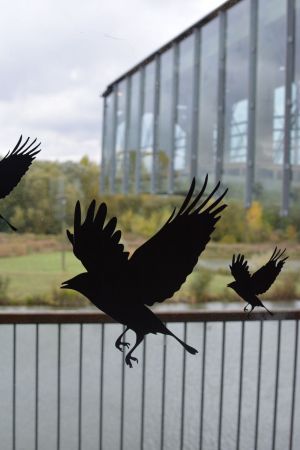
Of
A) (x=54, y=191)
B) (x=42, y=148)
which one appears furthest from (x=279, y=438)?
(x=42, y=148)

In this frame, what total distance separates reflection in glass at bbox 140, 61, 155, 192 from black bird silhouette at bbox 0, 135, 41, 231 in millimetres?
363

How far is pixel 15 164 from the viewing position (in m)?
1.39

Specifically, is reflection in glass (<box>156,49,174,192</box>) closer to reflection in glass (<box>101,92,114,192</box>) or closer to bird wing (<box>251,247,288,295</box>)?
reflection in glass (<box>101,92,114,192</box>)

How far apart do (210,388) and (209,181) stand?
3.24 feet

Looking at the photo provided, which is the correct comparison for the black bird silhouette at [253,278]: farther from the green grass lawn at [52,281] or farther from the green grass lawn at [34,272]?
the green grass lawn at [34,272]

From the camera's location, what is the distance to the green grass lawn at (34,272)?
5.19 feet

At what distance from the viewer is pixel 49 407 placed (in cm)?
205

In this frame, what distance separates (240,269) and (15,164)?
713mm

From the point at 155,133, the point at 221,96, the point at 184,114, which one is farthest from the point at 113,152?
the point at 221,96

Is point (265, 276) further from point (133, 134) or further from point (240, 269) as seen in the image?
point (133, 134)

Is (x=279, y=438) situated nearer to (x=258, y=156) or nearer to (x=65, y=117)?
(x=258, y=156)

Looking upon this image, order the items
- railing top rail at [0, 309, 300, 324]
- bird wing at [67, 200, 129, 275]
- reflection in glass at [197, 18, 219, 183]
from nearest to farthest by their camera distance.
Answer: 1. bird wing at [67, 200, 129, 275]
2. reflection in glass at [197, 18, 219, 183]
3. railing top rail at [0, 309, 300, 324]

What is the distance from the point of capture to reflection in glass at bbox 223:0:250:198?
1.59 m

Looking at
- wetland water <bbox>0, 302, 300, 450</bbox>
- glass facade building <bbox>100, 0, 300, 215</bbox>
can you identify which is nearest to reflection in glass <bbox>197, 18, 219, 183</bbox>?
glass facade building <bbox>100, 0, 300, 215</bbox>
